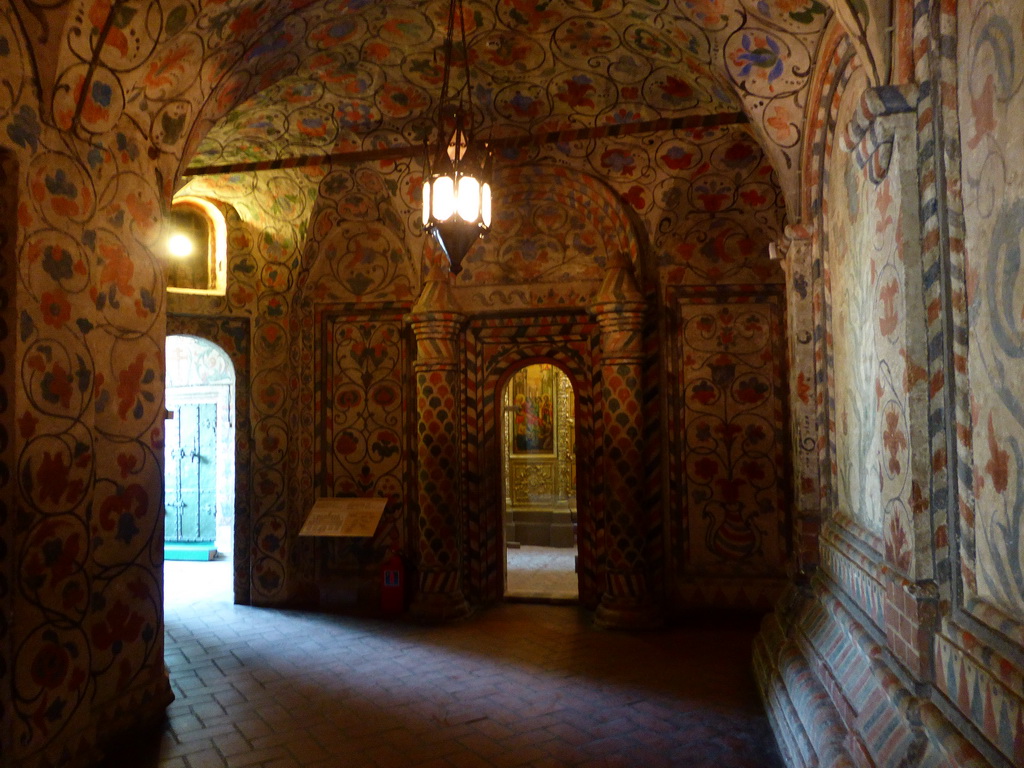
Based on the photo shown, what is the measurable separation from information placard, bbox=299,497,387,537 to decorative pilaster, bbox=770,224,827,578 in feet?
13.3

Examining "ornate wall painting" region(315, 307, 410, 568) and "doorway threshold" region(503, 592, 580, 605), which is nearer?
"doorway threshold" region(503, 592, 580, 605)

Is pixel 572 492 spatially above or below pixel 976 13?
below

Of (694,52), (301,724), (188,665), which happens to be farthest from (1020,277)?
(188,665)

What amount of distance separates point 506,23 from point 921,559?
4382mm

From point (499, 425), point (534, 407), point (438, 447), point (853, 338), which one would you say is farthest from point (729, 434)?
point (534, 407)

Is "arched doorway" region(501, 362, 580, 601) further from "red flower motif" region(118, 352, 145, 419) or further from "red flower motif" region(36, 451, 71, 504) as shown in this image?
"red flower motif" region(36, 451, 71, 504)

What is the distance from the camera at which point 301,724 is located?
4680 mm

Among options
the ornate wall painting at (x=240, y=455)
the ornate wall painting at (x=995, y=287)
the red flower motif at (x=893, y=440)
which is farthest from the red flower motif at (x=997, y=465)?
the ornate wall painting at (x=240, y=455)

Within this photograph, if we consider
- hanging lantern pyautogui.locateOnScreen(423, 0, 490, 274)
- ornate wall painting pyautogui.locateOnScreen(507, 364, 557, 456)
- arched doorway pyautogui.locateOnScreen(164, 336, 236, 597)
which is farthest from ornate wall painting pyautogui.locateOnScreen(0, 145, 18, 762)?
ornate wall painting pyautogui.locateOnScreen(507, 364, 557, 456)

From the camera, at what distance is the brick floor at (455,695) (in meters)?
4.24

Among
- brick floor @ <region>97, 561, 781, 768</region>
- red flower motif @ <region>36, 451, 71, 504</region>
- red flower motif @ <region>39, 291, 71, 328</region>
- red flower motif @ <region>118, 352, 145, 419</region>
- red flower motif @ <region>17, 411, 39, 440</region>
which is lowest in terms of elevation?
brick floor @ <region>97, 561, 781, 768</region>

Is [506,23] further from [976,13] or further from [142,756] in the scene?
[142,756]

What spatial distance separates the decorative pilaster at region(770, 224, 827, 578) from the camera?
475cm

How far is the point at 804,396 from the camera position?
189 inches
